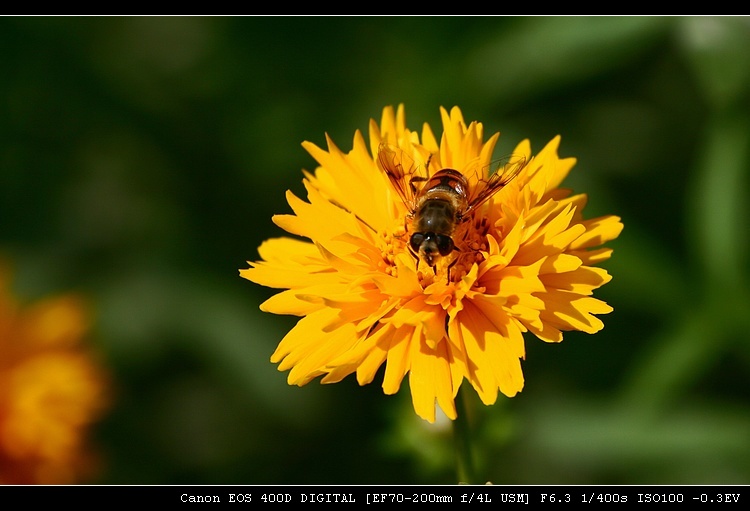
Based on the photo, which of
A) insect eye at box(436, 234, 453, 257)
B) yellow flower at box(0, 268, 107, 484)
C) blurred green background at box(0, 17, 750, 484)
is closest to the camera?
insect eye at box(436, 234, 453, 257)

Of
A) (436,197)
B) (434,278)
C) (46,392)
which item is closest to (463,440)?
(434,278)

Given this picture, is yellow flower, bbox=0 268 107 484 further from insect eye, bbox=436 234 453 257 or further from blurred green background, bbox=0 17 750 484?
insect eye, bbox=436 234 453 257

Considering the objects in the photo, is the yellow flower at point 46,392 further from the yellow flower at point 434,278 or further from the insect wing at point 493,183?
the insect wing at point 493,183

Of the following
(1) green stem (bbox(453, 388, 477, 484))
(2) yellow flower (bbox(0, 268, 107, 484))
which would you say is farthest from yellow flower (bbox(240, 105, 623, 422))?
(2) yellow flower (bbox(0, 268, 107, 484))

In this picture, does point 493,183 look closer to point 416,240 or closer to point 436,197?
point 436,197

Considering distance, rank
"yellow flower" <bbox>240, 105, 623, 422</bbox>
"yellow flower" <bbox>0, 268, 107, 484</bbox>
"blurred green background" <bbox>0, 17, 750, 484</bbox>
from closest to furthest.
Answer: "yellow flower" <bbox>240, 105, 623, 422</bbox>
"yellow flower" <bbox>0, 268, 107, 484</bbox>
"blurred green background" <bbox>0, 17, 750, 484</bbox>

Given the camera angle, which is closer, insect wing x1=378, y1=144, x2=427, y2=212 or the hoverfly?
the hoverfly

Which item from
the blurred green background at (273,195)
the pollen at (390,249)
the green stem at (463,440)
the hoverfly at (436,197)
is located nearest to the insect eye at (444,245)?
the hoverfly at (436,197)
